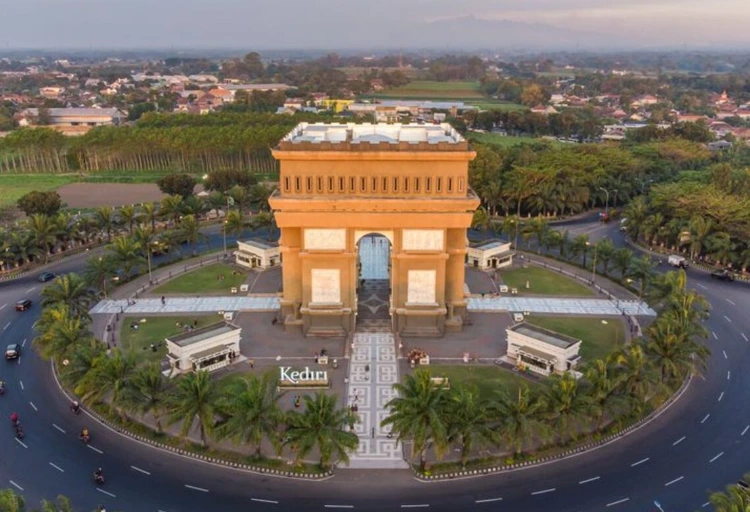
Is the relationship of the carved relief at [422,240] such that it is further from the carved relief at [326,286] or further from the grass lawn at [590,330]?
the grass lawn at [590,330]

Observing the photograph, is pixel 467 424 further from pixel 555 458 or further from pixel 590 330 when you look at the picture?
pixel 590 330

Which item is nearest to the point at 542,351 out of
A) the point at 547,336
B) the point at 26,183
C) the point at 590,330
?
the point at 547,336

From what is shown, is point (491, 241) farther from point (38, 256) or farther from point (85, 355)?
point (38, 256)

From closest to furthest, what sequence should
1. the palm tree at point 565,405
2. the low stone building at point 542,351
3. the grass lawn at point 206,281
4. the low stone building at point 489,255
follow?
the palm tree at point 565,405, the low stone building at point 542,351, the grass lawn at point 206,281, the low stone building at point 489,255

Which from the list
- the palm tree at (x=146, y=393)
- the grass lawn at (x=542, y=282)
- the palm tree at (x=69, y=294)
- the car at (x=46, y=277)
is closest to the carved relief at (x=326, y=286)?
the palm tree at (x=146, y=393)

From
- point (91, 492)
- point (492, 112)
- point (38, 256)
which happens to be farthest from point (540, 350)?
point (492, 112)
